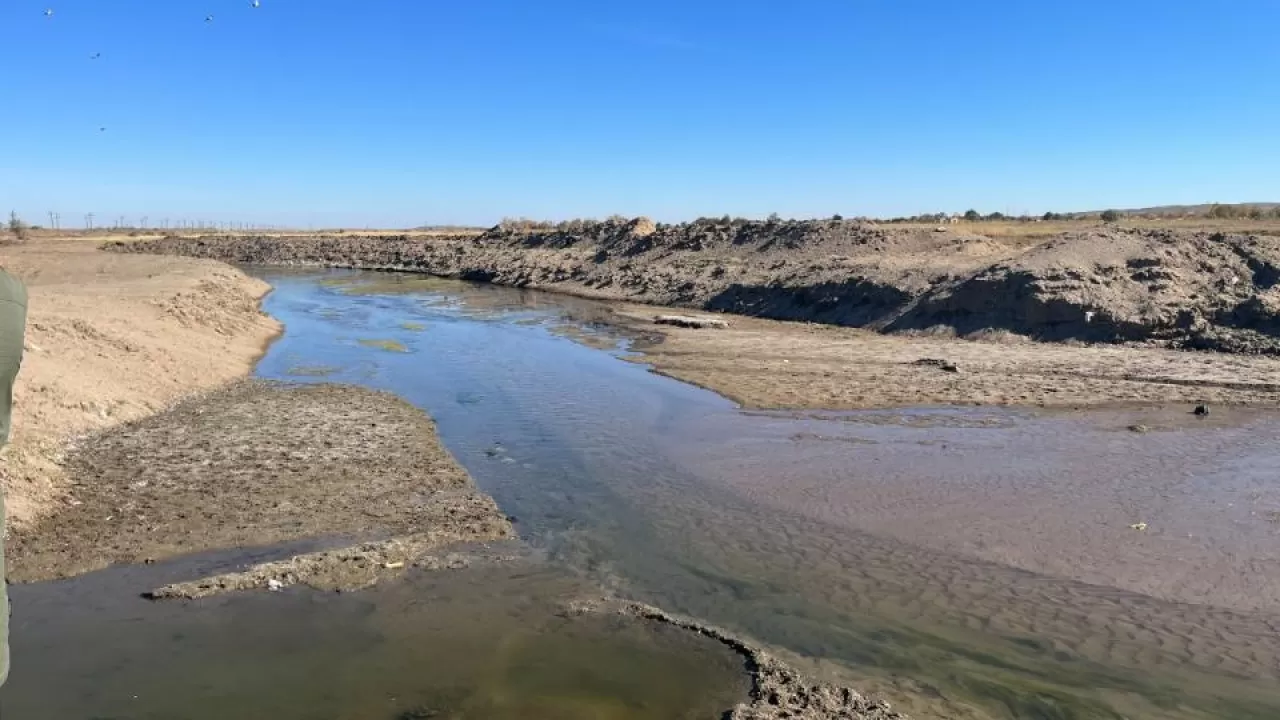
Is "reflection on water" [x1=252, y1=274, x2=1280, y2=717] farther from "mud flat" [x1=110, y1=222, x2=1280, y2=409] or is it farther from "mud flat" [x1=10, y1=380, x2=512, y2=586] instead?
"mud flat" [x1=110, y1=222, x2=1280, y2=409]

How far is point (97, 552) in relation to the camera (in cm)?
866

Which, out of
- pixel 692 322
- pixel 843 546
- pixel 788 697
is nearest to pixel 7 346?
pixel 788 697

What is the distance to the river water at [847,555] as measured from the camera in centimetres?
Result: 677

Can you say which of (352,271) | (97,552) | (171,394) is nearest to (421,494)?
(97,552)

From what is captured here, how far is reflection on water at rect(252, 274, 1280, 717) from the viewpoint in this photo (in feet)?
22.3

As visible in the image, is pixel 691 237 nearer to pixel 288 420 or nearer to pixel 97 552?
pixel 288 420

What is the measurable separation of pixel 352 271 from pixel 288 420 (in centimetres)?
5567

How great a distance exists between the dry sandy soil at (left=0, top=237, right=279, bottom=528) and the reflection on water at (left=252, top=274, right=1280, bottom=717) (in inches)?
113

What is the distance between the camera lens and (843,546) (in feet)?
31.5

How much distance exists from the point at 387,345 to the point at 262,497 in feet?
51.1

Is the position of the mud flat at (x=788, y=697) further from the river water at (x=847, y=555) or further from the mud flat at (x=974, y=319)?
the mud flat at (x=974, y=319)

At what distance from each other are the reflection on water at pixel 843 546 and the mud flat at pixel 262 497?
959mm

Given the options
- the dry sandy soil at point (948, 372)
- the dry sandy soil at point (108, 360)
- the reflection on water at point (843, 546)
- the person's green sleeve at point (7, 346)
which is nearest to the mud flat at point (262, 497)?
the dry sandy soil at point (108, 360)

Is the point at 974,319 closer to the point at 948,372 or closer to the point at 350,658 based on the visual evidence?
the point at 948,372
